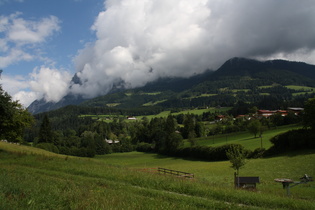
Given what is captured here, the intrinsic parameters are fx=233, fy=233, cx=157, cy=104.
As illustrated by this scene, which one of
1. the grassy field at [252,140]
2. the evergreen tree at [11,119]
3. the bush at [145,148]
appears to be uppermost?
the evergreen tree at [11,119]

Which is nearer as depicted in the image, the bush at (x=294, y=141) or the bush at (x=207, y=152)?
the bush at (x=294, y=141)

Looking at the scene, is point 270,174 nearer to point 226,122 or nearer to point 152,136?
point 152,136

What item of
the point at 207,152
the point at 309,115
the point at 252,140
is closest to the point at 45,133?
the point at 207,152

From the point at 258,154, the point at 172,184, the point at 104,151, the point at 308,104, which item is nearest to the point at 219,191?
the point at 172,184

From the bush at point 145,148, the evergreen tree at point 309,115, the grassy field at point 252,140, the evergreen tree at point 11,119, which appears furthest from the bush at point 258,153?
the bush at point 145,148

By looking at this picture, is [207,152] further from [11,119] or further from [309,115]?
[11,119]

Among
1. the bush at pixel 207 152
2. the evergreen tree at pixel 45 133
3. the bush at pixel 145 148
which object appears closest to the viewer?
the bush at pixel 207 152

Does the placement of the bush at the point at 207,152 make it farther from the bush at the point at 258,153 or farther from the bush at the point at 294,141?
the bush at the point at 294,141

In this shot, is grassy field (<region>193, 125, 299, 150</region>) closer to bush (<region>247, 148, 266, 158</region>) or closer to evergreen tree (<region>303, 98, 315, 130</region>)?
bush (<region>247, 148, 266, 158</region>)

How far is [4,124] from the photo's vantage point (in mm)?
36594

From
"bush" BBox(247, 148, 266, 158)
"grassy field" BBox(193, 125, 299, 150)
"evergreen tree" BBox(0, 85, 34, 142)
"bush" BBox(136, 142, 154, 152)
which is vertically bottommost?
"bush" BBox(136, 142, 154, 152)

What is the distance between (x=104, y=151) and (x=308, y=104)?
102610mm

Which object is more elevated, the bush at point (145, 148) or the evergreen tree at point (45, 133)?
the evergreen tree at point (45, 133)

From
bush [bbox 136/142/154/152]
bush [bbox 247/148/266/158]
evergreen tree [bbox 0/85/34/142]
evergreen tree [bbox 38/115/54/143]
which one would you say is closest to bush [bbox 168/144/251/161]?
bush [bbox 247/148/266/158]
